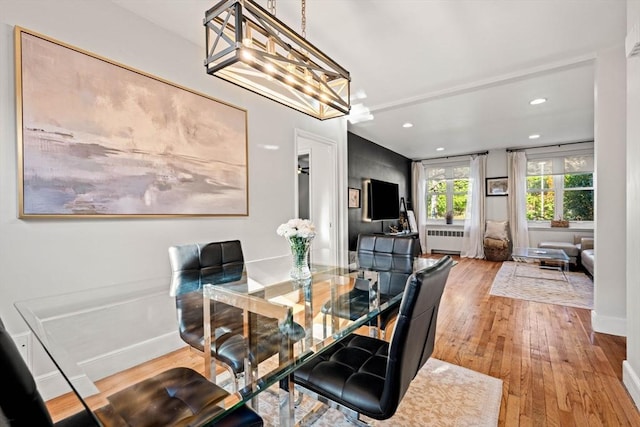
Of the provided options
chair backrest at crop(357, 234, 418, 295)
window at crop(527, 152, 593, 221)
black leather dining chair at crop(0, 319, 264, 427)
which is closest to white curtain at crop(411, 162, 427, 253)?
window at crop(527, 152, 593, 221)

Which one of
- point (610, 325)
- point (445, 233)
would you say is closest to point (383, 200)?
point (445, 233)

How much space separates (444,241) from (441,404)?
6.42 meters

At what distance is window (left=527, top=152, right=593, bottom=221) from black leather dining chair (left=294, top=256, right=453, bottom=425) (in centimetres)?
682

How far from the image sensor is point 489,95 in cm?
361

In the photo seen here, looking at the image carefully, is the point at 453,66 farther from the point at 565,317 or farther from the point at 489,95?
the point at 565,317

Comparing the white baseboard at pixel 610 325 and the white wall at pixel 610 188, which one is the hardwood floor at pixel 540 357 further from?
the white wall at pixel 610 188

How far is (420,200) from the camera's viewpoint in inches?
307

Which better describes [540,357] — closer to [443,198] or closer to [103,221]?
[103,221]

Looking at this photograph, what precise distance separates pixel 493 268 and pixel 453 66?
14.2 feet

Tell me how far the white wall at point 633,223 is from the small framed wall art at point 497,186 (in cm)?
541

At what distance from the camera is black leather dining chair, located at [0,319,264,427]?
1.90ft

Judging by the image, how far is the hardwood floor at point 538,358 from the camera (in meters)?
1.65

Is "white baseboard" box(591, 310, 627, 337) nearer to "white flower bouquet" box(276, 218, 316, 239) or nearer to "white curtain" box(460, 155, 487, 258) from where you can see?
"white flower bouquet" box(276, 218, 316, 239)

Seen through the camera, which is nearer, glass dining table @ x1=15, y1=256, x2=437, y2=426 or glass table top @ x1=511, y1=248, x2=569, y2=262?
glass dining table @ x1=15, y1=256, x2=437, y2=426
